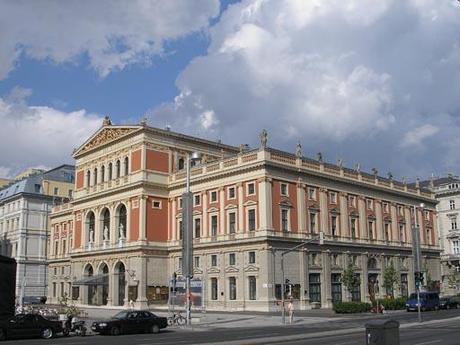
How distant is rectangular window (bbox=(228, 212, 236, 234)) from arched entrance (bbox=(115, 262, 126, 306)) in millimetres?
16811

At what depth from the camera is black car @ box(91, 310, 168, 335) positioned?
38.0 meters

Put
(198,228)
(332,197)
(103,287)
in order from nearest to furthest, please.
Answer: (198,228)
(332,197)
(103,287)

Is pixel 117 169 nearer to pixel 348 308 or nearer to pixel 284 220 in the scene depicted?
pixel 284 220

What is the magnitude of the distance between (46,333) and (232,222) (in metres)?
37.9

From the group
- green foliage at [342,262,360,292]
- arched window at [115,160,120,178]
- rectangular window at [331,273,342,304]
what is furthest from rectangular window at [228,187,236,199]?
arched window at [115,160,120,178]

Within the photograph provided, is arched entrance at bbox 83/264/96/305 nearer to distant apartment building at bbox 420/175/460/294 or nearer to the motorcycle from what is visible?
the motorcycle

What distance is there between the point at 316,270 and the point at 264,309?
9673 mm

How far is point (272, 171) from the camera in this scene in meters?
68.5

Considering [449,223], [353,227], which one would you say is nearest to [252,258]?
[353,227]

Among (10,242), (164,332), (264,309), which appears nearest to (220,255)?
(264,309)

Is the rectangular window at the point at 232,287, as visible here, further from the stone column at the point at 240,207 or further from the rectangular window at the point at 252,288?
the stone column at the point at 240,207

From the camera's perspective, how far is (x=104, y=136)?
8675cm

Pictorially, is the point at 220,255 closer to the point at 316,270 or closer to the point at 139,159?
the point at 316,270

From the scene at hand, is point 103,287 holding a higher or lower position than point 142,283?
lower
